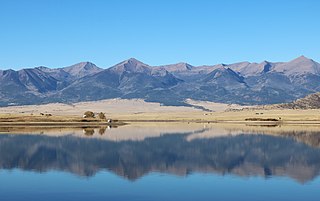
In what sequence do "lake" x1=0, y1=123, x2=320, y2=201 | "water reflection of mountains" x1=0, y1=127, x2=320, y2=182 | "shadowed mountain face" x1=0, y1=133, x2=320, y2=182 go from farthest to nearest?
1. "water reflection of mountains" x1=0, y1=127, x2=320, y2=182
2. "shadowed mountain face" x1=0, y1=133, x2=320, y2=182
3. "lake" x1=0, y1=123, x2=320, y2=201

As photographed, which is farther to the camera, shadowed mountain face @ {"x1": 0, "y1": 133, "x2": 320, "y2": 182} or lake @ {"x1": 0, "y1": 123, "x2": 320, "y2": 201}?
shadowed mountain face @ {"x1": 0, "y1": 133, "x2": 320, "y2": 182}

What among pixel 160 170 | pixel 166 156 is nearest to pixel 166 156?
pixel 166 156

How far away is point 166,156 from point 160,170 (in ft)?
46.8

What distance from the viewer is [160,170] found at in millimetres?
55000

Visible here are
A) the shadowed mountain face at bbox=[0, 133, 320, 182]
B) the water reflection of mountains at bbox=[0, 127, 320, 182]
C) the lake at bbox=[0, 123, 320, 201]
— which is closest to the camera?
the lake at bbox=[0, 123, 320, 201]

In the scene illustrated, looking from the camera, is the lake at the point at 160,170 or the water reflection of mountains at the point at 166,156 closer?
the lake at the point at 160,170

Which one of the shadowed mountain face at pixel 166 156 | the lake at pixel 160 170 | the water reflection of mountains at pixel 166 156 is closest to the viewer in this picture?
the lake at pixel 160 170

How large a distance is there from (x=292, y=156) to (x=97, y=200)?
3686cm

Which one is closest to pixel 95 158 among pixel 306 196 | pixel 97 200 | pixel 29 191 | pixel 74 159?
pixel 74 159

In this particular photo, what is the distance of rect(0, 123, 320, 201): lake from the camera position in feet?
134

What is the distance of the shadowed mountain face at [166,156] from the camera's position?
55250mm

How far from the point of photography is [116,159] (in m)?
65.8

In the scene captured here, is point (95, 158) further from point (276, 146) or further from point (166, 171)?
point (276, 146)

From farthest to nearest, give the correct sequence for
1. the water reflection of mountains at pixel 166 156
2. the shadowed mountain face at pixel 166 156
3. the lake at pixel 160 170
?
1. the water reflection of mountains at pixel 166 156
2. the shadowed mountain face at pixel 166 156
3. the lake at pixel 160 170
